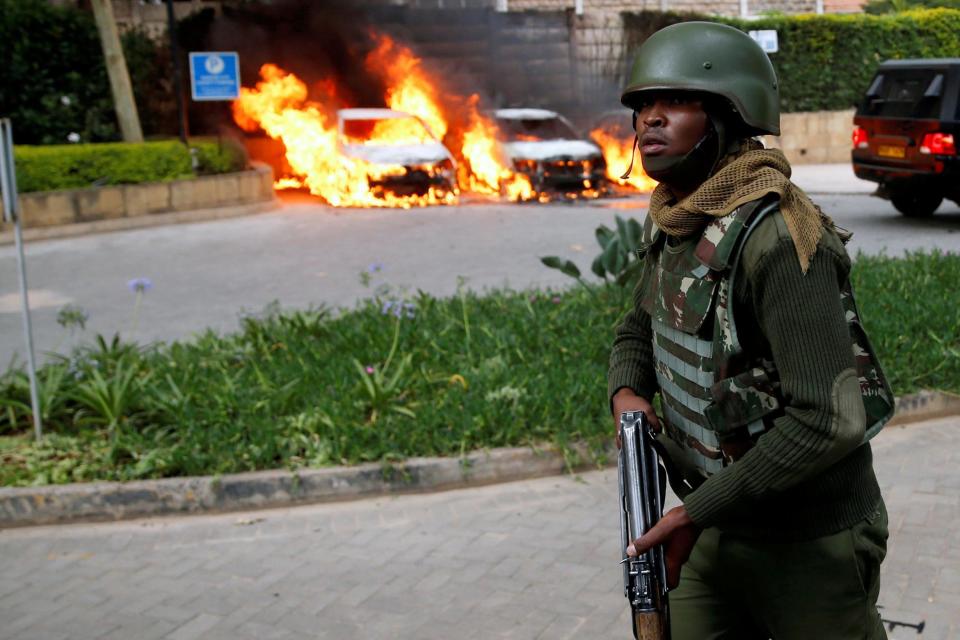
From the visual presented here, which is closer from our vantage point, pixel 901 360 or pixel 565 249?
pixel 901 360

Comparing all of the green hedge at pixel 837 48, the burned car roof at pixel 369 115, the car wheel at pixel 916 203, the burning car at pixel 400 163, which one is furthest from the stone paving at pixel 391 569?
the green hedge at pixel 837 48

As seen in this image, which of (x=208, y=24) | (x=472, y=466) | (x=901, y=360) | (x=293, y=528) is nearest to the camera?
(x=293, y=528)

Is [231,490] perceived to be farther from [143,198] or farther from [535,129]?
[535,129]

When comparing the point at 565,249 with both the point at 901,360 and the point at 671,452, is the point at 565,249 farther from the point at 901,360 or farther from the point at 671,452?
the point at 671,452

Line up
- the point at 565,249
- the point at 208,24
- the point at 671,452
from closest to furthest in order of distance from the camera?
the point at 671,452, the point at 565,249, the point at 208,24

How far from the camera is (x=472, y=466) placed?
5633 mm

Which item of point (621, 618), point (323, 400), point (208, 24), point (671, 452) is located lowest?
point (621, 618)

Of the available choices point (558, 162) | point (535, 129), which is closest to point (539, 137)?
point (535, 129)

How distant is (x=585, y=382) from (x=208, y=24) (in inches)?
718

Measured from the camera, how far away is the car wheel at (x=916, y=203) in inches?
590

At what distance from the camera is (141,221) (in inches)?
638

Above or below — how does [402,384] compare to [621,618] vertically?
above

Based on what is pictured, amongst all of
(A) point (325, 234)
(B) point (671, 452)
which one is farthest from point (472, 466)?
(A) point (325, 234)

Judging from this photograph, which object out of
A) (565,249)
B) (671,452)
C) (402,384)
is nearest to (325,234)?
(565,249)
